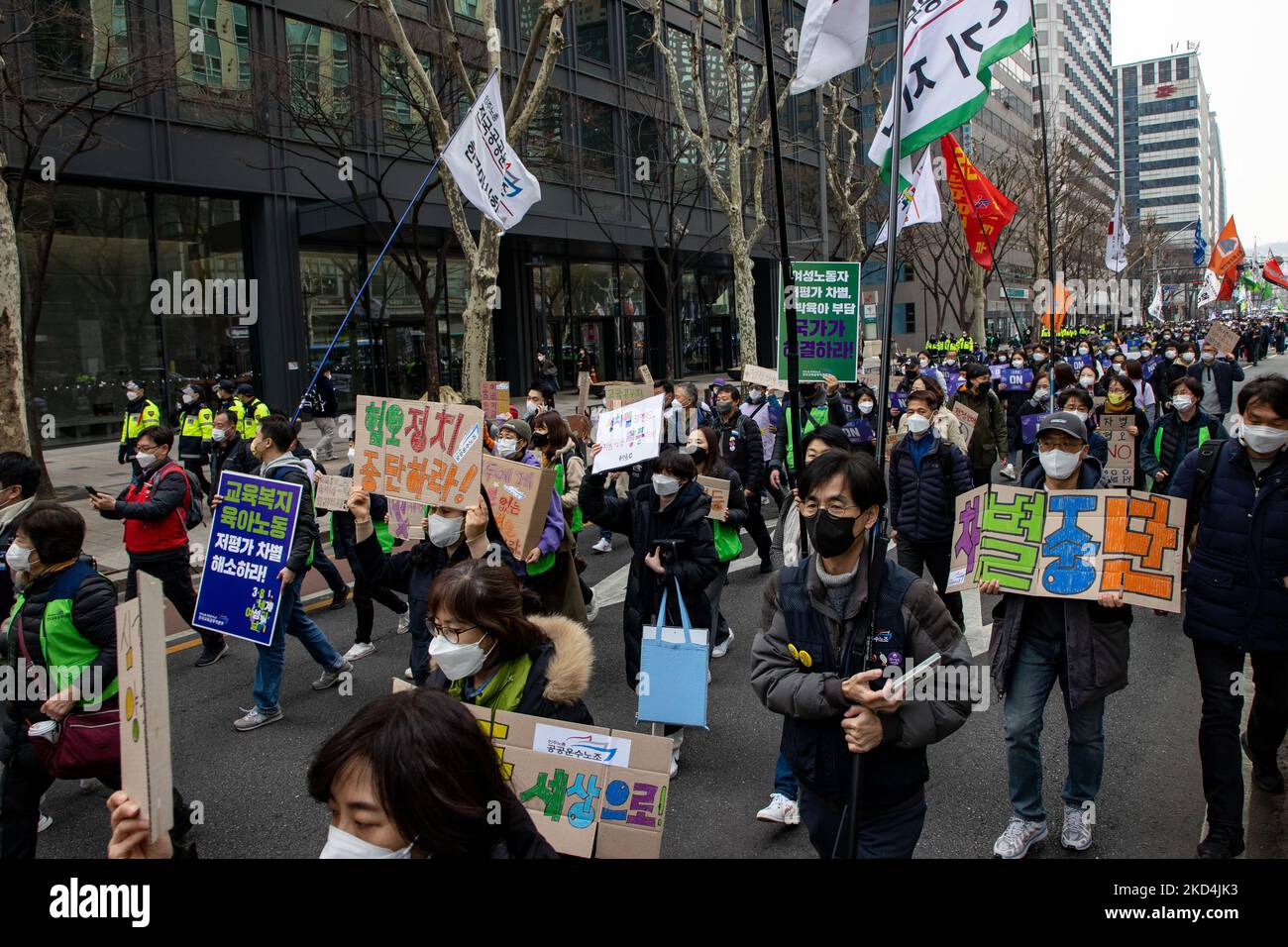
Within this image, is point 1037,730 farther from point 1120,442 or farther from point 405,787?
point 1120,442

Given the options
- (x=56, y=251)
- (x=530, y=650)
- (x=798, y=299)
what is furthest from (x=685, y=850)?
(x=56, y=251)

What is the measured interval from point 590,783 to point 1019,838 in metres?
2.17

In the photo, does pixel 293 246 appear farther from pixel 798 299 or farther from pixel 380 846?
pixel 380 846

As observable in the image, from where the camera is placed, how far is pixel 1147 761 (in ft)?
16.5

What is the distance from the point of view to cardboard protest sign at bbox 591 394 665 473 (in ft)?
19.7

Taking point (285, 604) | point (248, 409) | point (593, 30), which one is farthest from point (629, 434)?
point (593, 30)

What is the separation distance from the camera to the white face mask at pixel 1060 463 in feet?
14.6

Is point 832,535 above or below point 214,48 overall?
below

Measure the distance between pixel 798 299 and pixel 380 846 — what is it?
7.01m

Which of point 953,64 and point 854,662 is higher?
point 953,64

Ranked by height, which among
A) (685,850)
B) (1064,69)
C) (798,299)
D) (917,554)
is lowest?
(685,850)

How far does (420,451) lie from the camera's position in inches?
220

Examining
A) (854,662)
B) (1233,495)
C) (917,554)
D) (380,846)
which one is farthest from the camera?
(917,554)

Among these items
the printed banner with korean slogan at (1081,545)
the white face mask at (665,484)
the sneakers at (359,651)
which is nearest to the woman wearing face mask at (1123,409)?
the printed banner with korean slogan at (1081,545)
